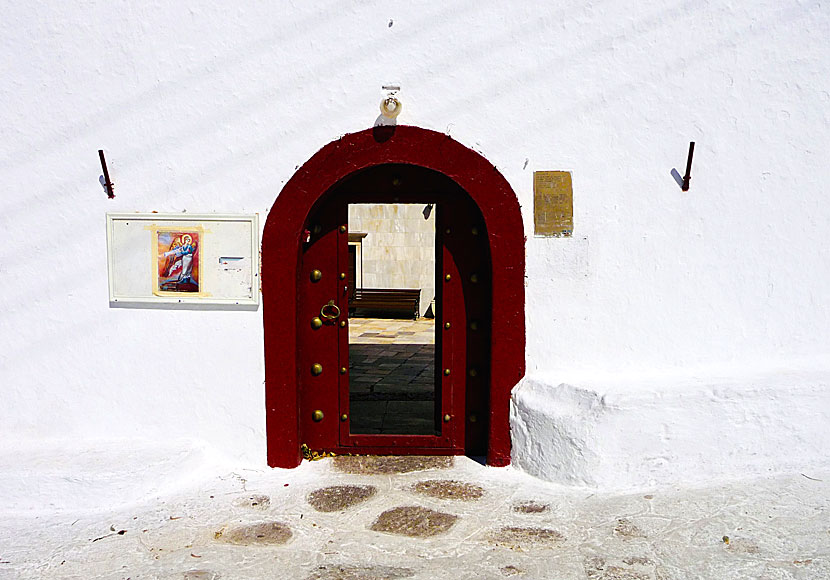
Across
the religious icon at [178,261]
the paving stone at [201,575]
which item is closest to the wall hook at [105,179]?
the religious icon at [178,261]

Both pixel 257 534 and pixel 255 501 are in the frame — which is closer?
pixel 257 534

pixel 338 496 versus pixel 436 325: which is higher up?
pixel 436 325

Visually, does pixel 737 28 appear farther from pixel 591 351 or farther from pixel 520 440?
pixel 520 440

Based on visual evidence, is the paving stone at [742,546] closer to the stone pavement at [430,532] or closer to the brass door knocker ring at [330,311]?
the stone pavement at [430,532]

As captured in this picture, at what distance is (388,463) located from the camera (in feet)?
15.2

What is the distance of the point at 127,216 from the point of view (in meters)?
4.45

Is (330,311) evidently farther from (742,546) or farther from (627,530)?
(742,546)

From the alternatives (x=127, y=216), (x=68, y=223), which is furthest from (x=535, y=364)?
(x=68, y=223)

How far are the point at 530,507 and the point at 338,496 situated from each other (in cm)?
109

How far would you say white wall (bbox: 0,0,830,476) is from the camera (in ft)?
14.2

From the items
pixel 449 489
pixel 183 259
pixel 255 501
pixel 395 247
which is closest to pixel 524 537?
pixel 449 489

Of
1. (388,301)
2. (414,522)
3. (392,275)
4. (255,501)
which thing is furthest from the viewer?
(392,275)

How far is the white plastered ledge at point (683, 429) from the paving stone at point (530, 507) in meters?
0.32

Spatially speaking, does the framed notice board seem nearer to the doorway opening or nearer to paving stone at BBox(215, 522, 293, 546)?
paving stone at BBox(215, 522, 293, 546)
